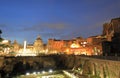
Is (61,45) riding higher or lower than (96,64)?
higher

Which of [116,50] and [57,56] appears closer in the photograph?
[116,50]

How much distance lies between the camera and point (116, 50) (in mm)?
69500

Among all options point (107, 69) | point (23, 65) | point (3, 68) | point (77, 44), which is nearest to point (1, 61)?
point (3, 68)

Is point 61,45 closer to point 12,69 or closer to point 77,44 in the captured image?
point 77,44

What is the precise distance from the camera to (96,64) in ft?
153

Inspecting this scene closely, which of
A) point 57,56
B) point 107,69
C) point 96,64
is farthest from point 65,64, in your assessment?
point 107,69

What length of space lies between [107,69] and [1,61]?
156 feet

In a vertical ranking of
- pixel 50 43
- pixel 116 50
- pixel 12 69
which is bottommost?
pixel 12 69

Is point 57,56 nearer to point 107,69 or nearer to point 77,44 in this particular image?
point 77,44

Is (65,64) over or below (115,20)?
below

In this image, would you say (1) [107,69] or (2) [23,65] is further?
(2) [23,65]

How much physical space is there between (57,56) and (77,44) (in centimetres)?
3102

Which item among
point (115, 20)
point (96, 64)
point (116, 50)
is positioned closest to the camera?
point (96, 64)

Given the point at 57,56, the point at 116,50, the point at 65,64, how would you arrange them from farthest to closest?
the point at 57,56 → the point at 65,64 → the point at 116,50
